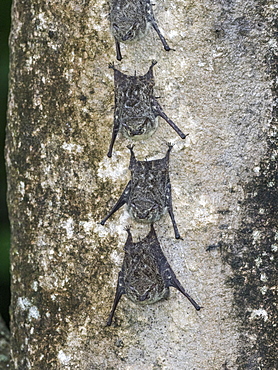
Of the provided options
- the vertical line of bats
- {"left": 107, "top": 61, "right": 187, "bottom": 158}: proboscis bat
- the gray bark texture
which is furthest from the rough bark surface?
{"left": 107, "top": 61, "right": 187, "bottom": 158}: proboscis bat

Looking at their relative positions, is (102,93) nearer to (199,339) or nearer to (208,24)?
(208,24)

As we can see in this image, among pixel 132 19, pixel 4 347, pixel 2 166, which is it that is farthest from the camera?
pixel 2 166

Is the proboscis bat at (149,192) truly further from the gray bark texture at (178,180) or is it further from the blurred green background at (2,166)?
the blurred green background at (2,166)

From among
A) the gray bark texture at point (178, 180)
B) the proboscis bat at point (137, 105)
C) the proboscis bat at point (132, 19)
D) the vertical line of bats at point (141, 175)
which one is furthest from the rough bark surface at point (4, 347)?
the proboscis bat at point (132, 19)

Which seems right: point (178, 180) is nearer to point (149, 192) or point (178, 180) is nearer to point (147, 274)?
point (149, 192)

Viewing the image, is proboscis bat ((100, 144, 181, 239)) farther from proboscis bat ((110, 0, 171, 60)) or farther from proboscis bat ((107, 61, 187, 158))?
proboscis bat ((110, 0, 171, 60))

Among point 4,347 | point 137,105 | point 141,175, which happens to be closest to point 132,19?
point 137,105

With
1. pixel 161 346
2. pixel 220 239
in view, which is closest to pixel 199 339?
pixel 161 346
